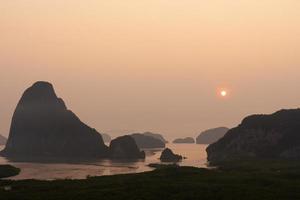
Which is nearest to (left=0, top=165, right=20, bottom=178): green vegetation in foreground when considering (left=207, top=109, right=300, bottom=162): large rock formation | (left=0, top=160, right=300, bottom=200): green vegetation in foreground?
(left=0, top=160, right=300, bottom=200): green vegetation in foreground

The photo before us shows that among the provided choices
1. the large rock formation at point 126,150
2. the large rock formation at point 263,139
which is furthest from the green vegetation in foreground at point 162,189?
the large rock formation at point 126,150

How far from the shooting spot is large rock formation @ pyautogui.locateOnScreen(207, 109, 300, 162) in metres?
151

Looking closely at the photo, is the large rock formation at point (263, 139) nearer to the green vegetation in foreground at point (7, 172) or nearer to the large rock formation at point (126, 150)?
the large rock formation at point (126, 150)

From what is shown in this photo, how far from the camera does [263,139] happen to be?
15850 centimetres

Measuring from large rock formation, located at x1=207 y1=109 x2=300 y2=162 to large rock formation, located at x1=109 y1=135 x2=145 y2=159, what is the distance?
33095mm

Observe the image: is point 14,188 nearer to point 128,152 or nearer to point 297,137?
point 297,137

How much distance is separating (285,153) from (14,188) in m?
95.9

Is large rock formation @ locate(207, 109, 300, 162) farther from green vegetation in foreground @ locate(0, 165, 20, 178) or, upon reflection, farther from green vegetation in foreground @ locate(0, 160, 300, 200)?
green vegetation in foreground @ locate(0, 165, 20, 178)

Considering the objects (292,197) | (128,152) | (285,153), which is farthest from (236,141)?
(292,197)

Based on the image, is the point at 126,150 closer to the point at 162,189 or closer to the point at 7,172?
the point at 7,172

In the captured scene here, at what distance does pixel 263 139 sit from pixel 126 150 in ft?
191

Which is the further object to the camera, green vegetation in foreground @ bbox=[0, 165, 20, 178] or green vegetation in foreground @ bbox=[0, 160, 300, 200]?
green vegetation in foreground @ bbox=[0, 165, 20, 178]

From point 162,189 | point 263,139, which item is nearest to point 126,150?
point 263,139

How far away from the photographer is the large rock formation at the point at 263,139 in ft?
496
